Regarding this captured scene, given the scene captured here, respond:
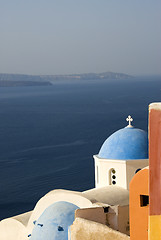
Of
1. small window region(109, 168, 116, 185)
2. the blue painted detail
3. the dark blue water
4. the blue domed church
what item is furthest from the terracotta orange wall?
the dark blue water

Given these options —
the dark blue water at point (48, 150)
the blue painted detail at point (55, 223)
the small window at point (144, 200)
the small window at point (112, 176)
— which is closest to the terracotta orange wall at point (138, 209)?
the small window at point (144, 200)

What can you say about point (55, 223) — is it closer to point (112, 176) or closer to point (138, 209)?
point (138, 209)

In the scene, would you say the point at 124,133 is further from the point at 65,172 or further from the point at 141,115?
the point at 141,115

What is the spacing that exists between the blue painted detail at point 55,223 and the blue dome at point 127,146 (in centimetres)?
378

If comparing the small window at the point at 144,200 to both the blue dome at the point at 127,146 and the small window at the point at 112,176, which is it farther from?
the small window at the point at 112,176

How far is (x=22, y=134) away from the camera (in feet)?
229

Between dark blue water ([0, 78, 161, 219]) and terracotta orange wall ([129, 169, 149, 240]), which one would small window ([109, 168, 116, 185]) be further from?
dark blue water ([0, 78, 161, 219])

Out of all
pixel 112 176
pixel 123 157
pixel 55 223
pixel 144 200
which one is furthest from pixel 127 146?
pixel 144 200

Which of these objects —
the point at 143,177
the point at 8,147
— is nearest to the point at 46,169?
the point at 8,147

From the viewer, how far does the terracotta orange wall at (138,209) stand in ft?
27.0

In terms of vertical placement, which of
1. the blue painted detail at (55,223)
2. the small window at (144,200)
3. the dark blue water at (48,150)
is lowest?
the dark blue water at (48,150)

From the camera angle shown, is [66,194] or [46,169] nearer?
[66,194]

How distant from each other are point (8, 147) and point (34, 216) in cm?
4658

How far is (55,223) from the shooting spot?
11.9m
